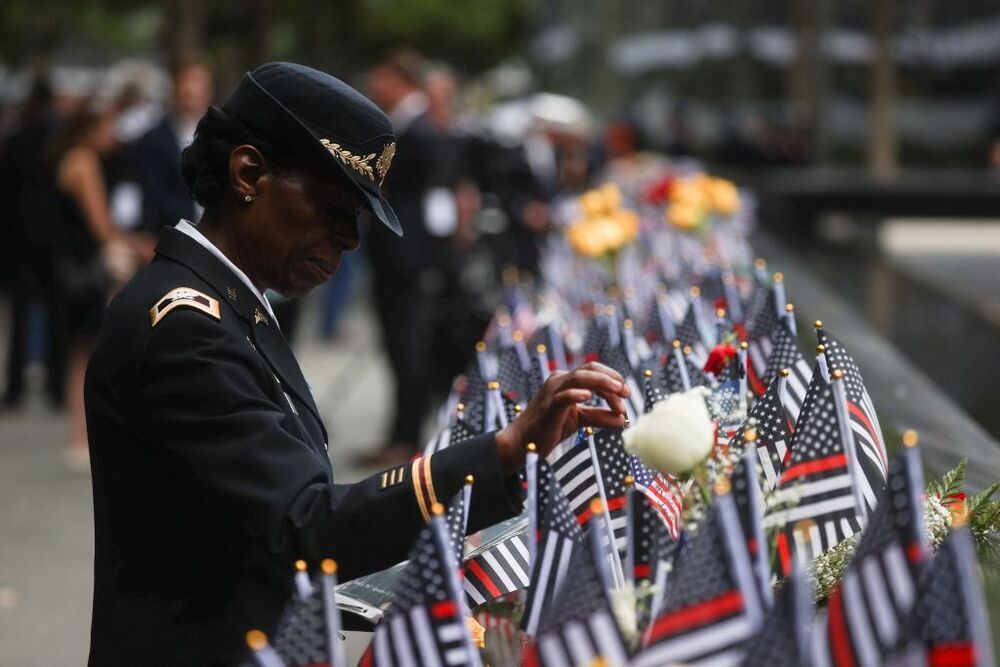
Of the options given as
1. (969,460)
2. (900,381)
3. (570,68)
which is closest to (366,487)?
(969,460)

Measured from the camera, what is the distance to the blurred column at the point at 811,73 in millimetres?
22203

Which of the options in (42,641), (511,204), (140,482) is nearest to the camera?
(140,482)

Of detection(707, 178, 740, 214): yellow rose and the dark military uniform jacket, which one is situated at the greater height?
detection(707, 178, 740, 214): yellow rose

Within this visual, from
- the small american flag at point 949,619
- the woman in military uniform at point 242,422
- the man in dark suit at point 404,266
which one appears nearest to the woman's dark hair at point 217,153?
the woman in military uniform at point 242,422

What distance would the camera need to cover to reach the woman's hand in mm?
2703

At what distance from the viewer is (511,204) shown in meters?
13.9

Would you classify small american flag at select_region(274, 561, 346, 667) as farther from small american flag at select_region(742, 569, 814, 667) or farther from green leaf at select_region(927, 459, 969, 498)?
green leaf at select_region(927, 459, 969, 498)

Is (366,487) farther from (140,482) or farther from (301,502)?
(140,482)

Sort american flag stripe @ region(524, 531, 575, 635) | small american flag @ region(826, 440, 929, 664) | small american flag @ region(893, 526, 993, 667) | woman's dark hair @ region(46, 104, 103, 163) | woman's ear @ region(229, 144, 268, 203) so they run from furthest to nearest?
woman's dark hair @ region(46, 104, 103, 163) → woman's ear @ region(229, 144, 268, 203) → american flag stripe @ region(524, 531, 575, 635) → small american flag @ region(826, 440, 929, 664) → small american flag @ region(893, 526, 993, 667)

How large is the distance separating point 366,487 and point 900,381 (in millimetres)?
3351

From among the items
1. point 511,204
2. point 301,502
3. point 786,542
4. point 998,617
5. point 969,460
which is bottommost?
point 998,617

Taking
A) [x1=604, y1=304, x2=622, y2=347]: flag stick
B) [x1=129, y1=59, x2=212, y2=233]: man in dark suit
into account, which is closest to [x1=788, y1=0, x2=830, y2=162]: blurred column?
[x1=129, y1=59, x2=212, y2=233]: man in dark suit

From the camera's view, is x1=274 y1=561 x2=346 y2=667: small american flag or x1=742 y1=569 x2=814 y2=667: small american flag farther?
x1=274 y1=561 x2=346 y2=667: small american flag

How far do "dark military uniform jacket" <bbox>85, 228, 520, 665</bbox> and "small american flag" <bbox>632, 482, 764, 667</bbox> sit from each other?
0.67 meters
